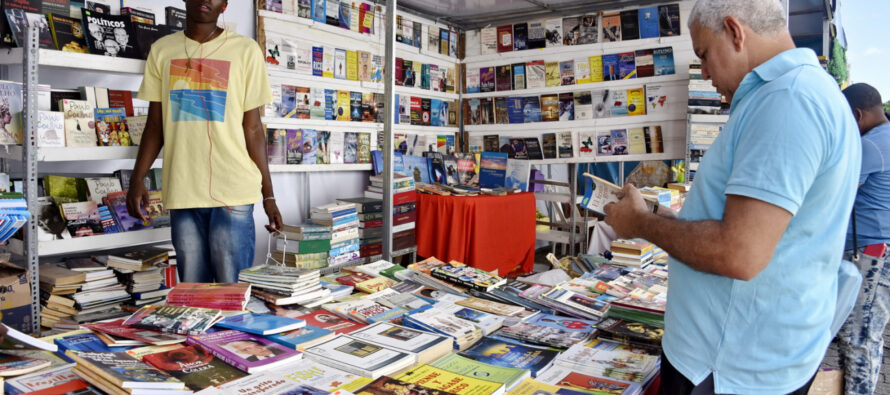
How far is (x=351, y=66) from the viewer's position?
4641 millimetres

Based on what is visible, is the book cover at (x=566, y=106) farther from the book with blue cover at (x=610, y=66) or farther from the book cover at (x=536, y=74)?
the book with blue cover at (x=610, y=66)

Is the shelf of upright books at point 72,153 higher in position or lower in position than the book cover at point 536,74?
lower

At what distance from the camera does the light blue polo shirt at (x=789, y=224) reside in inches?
36.6

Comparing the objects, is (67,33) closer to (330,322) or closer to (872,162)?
(330,322)

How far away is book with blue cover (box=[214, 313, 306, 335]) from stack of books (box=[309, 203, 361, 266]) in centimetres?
212

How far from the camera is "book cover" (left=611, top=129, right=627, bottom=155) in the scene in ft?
15.9

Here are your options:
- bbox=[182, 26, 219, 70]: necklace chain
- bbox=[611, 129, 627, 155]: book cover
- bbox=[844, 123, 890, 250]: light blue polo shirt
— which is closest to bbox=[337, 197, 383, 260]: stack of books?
bbox=[182, 26, 219, 70]: necklace chain

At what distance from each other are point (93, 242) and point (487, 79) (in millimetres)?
3787

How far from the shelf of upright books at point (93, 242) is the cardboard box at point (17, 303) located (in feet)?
0.80

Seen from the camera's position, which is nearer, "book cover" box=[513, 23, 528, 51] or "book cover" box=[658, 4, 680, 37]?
"book cover" box=[658, 4, 680, 37]

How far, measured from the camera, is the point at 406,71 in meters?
5.18


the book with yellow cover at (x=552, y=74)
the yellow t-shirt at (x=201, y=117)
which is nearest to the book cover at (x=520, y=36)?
the book with yellow cover at (x=552, y=74)

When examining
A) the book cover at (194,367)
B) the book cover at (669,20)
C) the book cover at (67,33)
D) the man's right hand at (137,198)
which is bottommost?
the book cover at (194,367)

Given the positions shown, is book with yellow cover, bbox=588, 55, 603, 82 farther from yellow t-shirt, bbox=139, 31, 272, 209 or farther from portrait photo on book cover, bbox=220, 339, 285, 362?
portrait photo on book cover, bbox=220, 339, 285, 362
